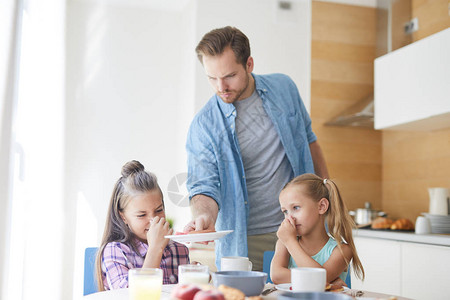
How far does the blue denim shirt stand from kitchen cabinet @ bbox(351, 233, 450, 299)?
2.62 feet

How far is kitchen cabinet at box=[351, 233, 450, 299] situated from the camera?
8.40 feet

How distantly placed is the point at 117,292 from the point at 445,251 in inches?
69.7

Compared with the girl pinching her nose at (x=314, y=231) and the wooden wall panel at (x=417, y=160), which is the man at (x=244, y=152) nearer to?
the girl pinching her nose at (x=314, y=231)

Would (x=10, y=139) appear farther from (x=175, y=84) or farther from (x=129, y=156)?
(x=175, y=84)

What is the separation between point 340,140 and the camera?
3.79 meters

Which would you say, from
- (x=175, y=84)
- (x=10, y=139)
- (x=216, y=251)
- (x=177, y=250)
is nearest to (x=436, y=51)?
(x=175, y=84)

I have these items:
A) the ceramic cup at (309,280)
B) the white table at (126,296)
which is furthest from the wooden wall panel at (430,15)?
the ceramic cup at (309,280)

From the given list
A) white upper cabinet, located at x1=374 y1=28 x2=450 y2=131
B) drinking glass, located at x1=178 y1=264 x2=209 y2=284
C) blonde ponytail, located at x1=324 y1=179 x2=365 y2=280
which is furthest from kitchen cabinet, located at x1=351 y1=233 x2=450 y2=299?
drinking glass, located at x1=178 y1=264 x2=209 y2=284

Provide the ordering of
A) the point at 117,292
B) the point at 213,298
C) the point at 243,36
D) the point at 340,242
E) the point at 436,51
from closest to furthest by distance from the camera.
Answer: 1. the point at 213,298
2. the point at 117,292
3. the point at 340,242
4. the point at 243,36
5. the point at 436,51

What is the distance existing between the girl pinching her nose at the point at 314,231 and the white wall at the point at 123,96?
0.70 m

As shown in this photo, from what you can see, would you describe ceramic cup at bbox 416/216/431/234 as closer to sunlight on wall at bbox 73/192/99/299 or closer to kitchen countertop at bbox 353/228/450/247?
kitchen countertop at bbox 353/228/450/247

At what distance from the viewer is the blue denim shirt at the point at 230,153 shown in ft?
7.72

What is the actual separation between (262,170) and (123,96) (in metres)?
0.82

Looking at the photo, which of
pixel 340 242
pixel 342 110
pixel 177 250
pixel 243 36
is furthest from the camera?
pixel 342 110
